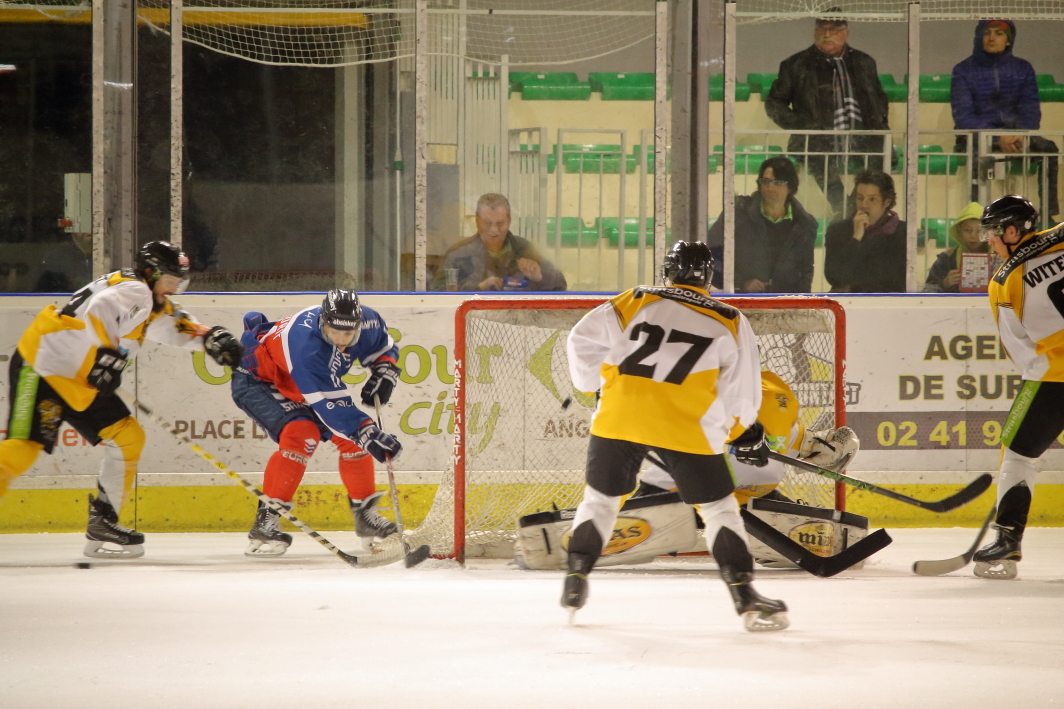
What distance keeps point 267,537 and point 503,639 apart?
1.68 meters

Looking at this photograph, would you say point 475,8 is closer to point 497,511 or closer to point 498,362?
point 498,362

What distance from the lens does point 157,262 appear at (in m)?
3.65

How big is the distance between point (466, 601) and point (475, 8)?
316 centimetres

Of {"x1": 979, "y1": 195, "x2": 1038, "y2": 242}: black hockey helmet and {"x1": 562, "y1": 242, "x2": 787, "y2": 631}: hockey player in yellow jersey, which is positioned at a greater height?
{"x1": 979, "y1": 195, "x2": 1038, "y2": 242}: black hockey helmet

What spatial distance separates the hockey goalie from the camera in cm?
332

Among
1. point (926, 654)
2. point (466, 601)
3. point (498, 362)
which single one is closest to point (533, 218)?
point (498, 362)

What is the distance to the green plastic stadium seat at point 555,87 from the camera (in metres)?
4.90

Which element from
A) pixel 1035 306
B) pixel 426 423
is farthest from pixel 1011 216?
pixel 426 423

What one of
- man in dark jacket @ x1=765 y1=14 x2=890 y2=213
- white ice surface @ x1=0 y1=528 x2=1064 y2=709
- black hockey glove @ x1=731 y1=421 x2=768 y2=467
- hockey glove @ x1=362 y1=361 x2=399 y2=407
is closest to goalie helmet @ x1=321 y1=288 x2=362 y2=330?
hockey glove @ x1=362 y1=361 x2=399 y2=407

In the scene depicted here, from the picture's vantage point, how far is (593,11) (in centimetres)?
505

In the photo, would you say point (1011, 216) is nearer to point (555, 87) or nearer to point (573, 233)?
point (573, 233)

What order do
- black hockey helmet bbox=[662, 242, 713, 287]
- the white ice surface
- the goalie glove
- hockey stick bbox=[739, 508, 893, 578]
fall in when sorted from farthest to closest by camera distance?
the goalie glove, hockey stick bbox=[739, 508, 893, 578], black hockey helmet bbox=[662, 242, 713, 287], the white ice surface

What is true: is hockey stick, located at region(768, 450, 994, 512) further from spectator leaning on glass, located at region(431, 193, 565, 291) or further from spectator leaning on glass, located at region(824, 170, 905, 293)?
spectator leaning on glass, located at region(431, 193, 565, 291)

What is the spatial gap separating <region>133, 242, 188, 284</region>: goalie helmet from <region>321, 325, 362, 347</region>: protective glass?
1.95 feet
